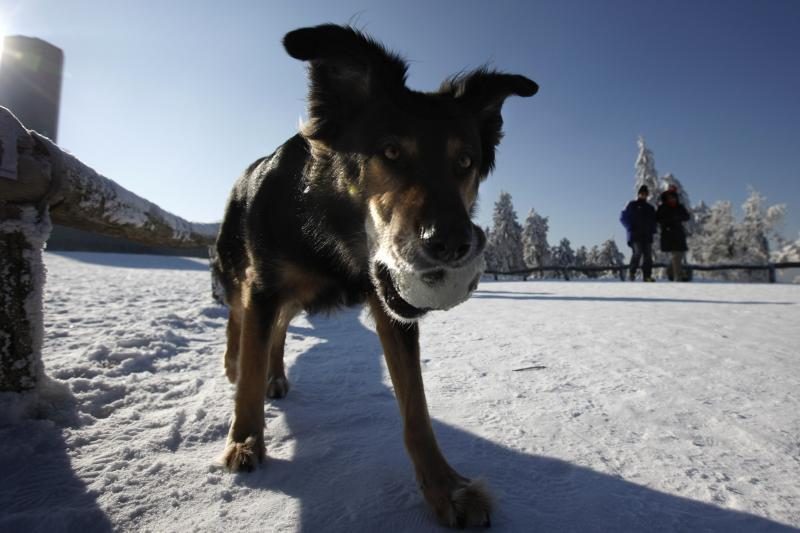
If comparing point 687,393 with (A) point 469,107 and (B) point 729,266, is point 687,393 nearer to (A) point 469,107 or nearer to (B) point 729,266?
(A) point 469,107

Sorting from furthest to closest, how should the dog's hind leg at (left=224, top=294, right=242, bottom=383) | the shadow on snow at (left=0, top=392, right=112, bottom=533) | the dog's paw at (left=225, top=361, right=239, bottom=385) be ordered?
the dog's hind leg at (left=224, top=294, right=242, bottom=383) < the dog's paw at (left=225, top=361, right=239, bottom=385) < the shadow on snow at (left=0, top=392, right=112, bottom=533)

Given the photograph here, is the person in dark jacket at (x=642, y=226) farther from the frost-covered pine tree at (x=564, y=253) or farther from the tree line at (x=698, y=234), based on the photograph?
the frost-covered pine tree at (x=564, y=253)

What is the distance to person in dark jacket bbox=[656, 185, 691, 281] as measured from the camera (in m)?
13.6

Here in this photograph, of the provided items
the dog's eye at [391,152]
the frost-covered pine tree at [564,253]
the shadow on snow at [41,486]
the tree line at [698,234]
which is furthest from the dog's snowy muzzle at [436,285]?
the frost-covered pine tree at [564,253]

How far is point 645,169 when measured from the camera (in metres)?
44.9

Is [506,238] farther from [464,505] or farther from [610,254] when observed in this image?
[464,505]

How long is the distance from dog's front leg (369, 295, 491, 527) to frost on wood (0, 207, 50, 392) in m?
1.89

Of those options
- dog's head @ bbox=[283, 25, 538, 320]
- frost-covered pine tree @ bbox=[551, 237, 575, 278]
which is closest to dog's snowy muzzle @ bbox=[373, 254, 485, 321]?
dog's head @ bbox=[283, 25, 538, 320]

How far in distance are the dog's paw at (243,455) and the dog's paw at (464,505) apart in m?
0.85

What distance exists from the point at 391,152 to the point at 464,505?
1.59 metres

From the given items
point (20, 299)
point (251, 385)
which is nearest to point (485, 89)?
point (251, 385)

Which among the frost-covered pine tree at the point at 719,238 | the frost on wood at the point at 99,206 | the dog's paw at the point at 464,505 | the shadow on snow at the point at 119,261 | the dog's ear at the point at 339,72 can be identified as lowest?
the dog's paw at the point at 464,505

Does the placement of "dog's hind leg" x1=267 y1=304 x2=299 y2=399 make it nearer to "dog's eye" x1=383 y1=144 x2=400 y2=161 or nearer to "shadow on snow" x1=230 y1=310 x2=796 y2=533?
"shadow on snow" x1=230 y1=310 x2=796 y2=533

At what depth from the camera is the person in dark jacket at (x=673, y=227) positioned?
1365 cm
